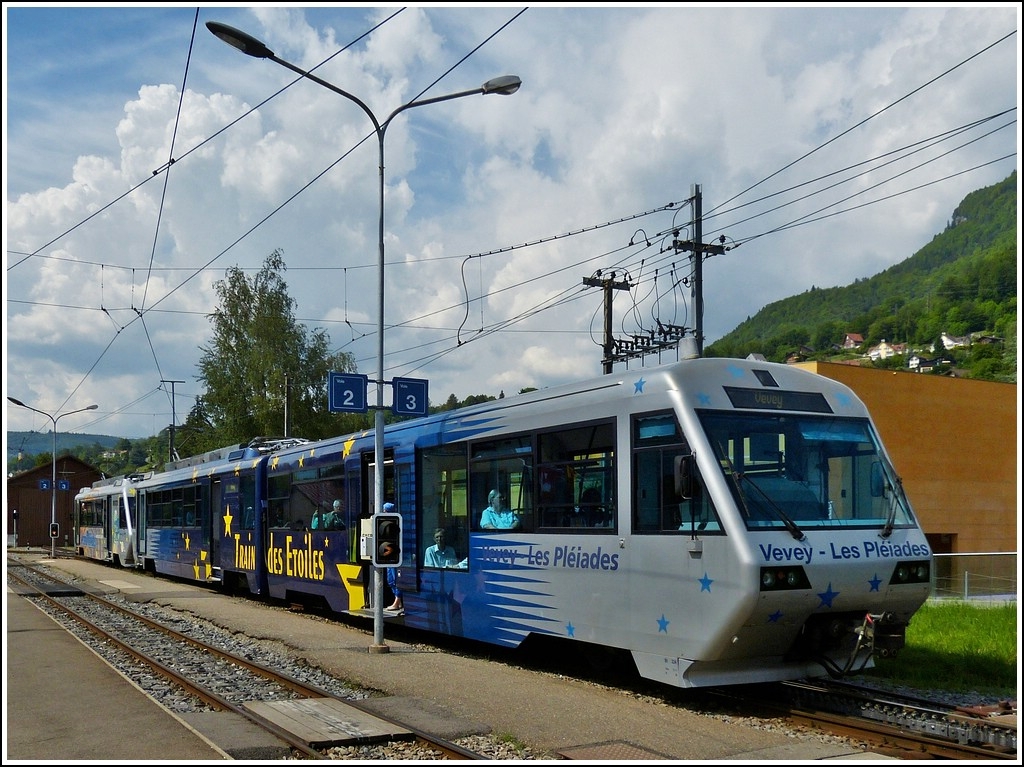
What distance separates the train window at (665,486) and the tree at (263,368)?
3983 cm

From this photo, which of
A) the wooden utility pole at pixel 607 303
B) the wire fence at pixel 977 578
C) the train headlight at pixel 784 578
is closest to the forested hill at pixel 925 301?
the wooden utility pole at pixel 607 303

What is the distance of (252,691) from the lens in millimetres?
10453

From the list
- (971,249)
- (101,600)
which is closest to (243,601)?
(101,600)

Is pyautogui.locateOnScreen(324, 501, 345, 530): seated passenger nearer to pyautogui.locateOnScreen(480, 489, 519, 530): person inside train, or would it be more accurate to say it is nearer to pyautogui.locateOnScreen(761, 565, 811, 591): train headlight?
pyautogui.locateOnScreen(480, 489, 519, 530): person inside train

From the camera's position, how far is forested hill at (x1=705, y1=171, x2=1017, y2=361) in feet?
178

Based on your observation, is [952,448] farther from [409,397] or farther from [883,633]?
[883,633]

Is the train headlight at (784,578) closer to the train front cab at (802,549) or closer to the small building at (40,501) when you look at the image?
the train front cab at (802,549)

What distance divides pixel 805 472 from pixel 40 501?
72.1 meters

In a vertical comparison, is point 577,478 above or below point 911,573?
above

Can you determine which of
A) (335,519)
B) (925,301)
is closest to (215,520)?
(335,519)

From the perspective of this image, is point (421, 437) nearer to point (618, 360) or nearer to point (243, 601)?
point (243, 601)

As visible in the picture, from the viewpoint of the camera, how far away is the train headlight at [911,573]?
923 cm

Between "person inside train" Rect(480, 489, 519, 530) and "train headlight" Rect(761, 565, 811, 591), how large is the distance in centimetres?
352

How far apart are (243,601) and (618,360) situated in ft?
36.7
